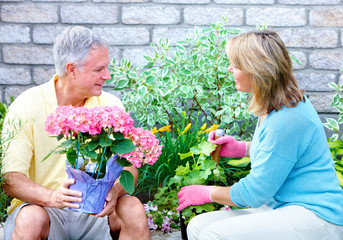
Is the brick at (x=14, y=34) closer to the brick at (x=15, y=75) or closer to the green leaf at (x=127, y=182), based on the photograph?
the brick at (x=15, y=75)

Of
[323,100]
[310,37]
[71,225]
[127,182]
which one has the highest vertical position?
[310,37]

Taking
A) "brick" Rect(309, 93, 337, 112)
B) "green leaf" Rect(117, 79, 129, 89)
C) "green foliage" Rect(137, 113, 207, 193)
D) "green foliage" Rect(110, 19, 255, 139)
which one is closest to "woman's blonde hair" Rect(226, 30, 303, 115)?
"green foliage" Rect(137, 113, 207, 193)

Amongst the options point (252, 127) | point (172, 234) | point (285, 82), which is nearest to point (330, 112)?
point (252, 127)

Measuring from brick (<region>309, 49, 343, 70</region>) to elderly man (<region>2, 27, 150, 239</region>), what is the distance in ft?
6.70

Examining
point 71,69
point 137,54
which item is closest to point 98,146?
point 71,69

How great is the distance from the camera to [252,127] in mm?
3561

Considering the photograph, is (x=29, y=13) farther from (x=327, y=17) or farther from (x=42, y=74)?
(x=327, y=17)

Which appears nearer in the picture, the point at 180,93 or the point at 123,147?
the point at 123,147

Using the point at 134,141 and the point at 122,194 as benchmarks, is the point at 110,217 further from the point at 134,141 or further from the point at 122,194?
the point at 134,141

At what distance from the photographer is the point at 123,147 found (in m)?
1.80

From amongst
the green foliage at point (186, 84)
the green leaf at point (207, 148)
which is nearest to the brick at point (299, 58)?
the green foliage at point (186, 84)

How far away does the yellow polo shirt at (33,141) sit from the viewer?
211 cm

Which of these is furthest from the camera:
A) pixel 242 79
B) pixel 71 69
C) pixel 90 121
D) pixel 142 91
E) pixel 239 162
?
pixel 142 91

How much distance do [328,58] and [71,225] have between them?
2.50 m
